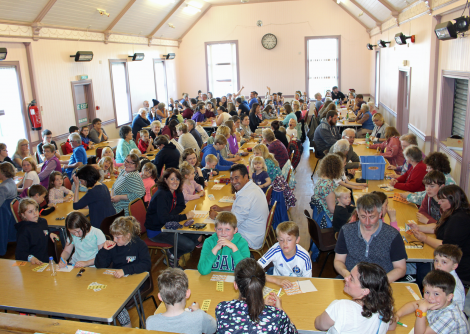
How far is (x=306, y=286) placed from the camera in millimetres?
2936

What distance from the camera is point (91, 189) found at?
455 centimetres

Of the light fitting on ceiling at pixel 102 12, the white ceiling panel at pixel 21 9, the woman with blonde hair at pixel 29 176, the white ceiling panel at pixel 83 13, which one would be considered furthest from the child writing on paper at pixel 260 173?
the light fitting on ceiling at pixel 102 12

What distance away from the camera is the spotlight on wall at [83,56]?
32.2ft

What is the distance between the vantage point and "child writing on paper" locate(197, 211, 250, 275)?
10.3ft

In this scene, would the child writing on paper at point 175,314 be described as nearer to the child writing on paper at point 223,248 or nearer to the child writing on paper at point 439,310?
the child writing on paper at point 223,248

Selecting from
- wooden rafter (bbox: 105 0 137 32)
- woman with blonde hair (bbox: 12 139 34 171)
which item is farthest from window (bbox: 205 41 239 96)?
woman with blonde hair (bbox: 12 139 34 171)

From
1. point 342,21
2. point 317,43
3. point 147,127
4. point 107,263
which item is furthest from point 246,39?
point 107,263

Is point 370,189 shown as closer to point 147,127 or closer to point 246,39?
point 147,127

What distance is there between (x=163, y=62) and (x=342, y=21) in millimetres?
7697

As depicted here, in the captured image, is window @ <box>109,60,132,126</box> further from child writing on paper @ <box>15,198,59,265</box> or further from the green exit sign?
child writing on paper @ <box>15,198,59,265</box>

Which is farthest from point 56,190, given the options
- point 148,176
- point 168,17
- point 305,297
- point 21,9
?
point 168,17

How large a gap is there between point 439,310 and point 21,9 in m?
8.87

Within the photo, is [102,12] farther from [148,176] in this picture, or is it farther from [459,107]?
[459,107]

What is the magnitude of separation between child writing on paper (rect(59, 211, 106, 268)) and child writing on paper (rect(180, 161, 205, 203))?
158 centimetres
